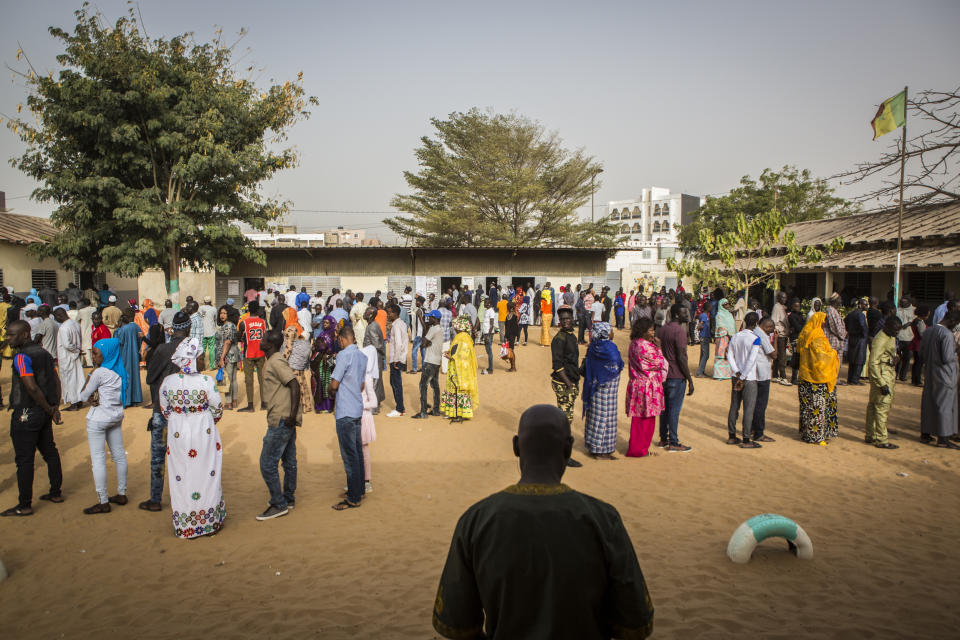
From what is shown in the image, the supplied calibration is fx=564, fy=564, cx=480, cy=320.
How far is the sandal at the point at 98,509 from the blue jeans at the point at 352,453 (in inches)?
102

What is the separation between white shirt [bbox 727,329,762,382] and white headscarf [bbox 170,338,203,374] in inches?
278

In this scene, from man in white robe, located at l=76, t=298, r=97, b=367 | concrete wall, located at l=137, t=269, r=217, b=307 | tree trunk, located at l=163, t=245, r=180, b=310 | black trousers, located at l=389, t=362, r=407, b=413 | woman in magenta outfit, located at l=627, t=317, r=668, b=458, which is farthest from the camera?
concrete wall, located at l=137, t=269, r=217, b=307

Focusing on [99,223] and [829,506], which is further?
[99,223]

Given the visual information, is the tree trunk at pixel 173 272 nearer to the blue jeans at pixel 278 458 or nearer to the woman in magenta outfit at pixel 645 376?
the blue jeans at pixel 278 458

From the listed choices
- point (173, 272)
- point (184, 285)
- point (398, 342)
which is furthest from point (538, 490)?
point (184, 285)

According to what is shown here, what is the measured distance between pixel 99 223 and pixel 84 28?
603 cm

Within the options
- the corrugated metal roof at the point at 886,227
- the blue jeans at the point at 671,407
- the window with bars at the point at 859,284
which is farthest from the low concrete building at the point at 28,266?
the corrugated metal roof at the point at 886,227

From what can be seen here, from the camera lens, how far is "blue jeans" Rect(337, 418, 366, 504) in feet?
20.2

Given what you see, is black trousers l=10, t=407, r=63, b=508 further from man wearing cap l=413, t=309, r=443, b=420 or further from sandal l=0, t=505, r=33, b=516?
man wearing cap l=413, t=309, r=443, b=420

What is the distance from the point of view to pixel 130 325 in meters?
10.5

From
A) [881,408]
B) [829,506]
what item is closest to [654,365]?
[829,506]

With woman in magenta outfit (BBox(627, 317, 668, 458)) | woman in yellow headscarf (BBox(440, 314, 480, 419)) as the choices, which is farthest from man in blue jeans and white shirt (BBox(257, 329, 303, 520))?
woman in magenta outfit (BBox(627, 317, 668, 458))

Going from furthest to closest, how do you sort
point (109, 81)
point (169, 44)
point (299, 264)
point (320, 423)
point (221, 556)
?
point (299, 264)
point (169, 44)
point (109, 81)
point (320, 423)
point (221, 556)

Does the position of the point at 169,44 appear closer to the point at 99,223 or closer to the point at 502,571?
the point at 99,223
